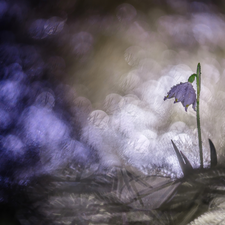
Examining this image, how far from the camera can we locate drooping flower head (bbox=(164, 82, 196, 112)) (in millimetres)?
396

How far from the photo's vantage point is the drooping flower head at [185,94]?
0.40 metres

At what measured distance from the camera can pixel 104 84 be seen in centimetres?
44

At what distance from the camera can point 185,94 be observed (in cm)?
40

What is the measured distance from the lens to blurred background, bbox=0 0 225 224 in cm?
30

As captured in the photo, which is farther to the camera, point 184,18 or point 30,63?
point 184,18

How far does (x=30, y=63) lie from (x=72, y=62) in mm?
95

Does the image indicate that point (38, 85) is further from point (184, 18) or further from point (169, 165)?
point (184, 18)

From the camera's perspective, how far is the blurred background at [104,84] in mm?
300

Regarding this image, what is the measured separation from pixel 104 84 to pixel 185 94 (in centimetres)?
19

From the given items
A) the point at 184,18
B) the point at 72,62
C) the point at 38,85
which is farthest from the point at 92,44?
the point at 184,18

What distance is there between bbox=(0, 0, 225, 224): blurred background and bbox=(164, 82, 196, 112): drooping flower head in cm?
4

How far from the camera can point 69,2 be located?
A: 1.47 ft

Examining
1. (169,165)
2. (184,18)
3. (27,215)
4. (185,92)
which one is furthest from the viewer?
(184,18)

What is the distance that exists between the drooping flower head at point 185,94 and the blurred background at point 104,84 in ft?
0.12
